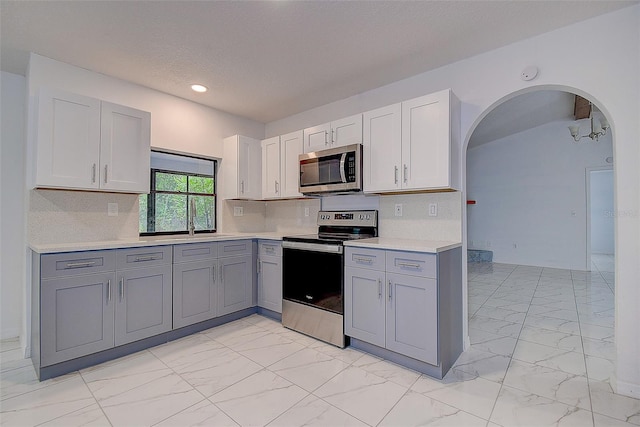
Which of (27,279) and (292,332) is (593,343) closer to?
(292,332)

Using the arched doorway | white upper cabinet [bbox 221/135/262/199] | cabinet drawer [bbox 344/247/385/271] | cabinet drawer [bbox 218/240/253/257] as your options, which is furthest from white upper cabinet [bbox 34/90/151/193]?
the arched doorway

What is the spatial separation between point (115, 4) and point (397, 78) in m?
2.28

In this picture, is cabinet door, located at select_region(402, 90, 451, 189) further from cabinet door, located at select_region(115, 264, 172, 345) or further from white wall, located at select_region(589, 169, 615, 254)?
white wall, located at select_region(589, 169, 615, 254)

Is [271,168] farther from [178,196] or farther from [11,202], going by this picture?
[11,202]

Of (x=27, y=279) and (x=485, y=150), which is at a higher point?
(x=485, y=150)

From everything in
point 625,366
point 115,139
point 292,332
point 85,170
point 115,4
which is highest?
point 115,4

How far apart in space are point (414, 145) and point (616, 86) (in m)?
1.29

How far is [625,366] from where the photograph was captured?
1.87 metres

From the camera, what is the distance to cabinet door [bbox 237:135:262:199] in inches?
143

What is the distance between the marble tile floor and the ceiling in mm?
2477

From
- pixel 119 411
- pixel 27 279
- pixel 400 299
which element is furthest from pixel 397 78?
pixel 27 279

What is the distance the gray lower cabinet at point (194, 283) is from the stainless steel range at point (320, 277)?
721 mm

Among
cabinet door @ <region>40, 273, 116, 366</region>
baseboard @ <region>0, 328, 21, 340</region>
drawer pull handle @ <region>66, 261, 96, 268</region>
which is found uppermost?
drawer pull handle @ <region>66, 261, 96, 268</region>

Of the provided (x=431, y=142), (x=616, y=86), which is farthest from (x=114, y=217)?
(x=616, y=86)
